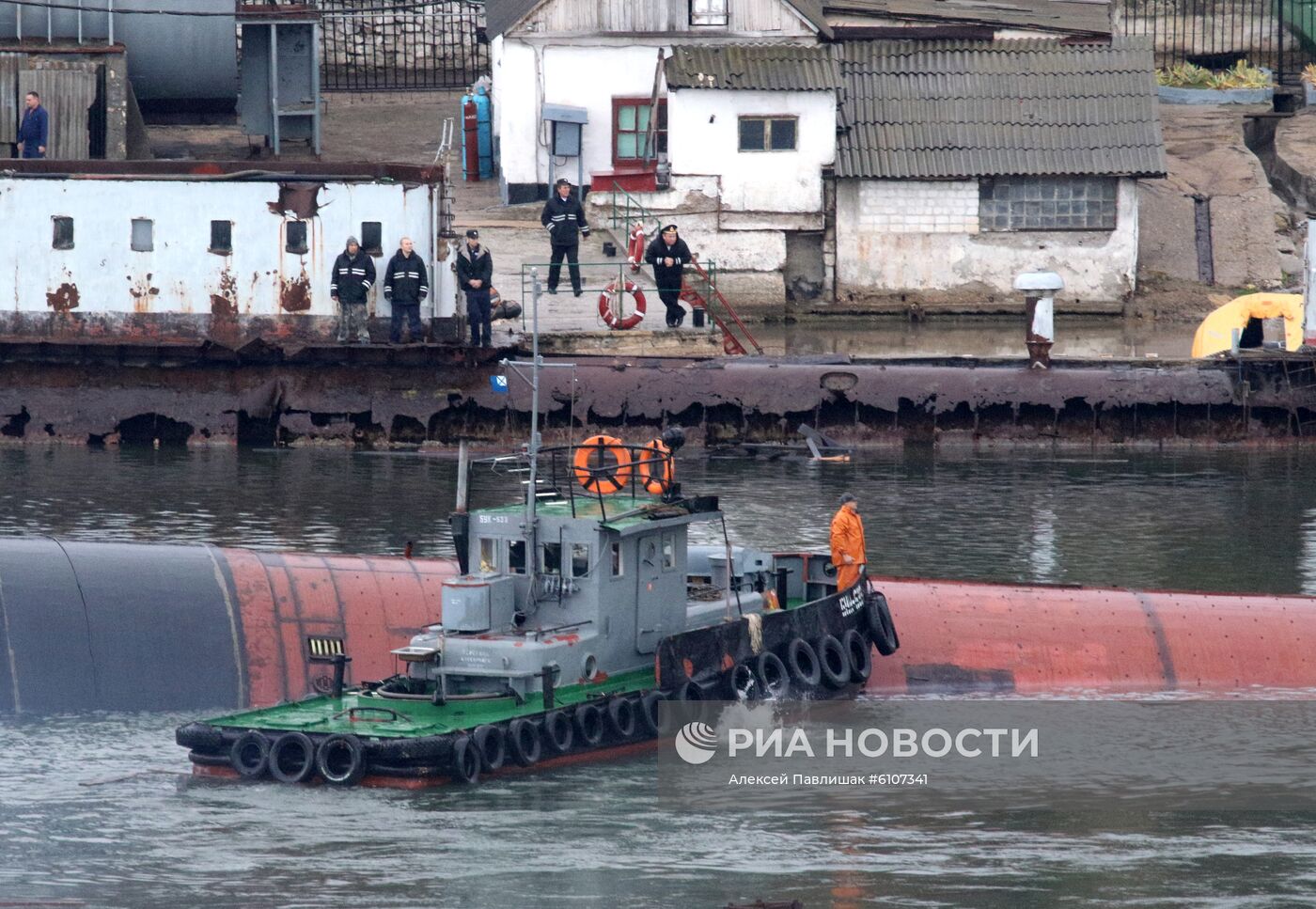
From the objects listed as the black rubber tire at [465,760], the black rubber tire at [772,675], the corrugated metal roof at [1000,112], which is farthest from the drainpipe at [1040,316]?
the black rubber tire at [465,760]

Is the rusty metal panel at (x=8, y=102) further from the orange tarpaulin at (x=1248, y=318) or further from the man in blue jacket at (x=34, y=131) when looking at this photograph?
the orange tarpaulin at (x=1248, y=318)

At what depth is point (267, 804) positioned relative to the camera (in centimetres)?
1830

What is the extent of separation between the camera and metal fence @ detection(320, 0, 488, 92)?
5066cm

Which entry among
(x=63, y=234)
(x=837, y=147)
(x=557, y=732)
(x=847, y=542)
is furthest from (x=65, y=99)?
(x=557, y=732)

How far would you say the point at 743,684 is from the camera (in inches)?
833

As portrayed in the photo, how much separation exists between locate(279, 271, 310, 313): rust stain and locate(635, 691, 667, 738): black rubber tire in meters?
16.4

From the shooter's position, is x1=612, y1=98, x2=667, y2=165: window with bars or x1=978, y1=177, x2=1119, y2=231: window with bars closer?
x1=978, y1=177, x2=1119, y2=231: window with bars

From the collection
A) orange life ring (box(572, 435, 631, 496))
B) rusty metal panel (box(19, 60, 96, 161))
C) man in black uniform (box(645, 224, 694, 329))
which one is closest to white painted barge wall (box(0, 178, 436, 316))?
man in black uniform (box(645, 224, 694, 329))

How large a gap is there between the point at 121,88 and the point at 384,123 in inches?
351

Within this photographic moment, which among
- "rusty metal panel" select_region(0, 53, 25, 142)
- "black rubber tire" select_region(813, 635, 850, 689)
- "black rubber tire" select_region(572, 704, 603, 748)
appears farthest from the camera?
"rusty metal panel" select_region(0, 53, 25, 142)

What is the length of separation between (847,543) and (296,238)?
15.0 m

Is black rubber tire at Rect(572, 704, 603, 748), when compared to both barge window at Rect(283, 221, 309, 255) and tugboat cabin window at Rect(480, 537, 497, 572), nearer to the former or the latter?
tugboat cabin window at Rect(480, 537, 497, 572)

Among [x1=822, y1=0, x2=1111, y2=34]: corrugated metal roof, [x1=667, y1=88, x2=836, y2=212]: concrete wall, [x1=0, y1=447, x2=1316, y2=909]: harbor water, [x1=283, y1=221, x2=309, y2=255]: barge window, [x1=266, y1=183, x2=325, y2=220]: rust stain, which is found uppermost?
[x1=822, y1=0, x2=1111, y2=34]: corrugated metal roof

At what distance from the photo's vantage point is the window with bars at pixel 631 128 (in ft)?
141
